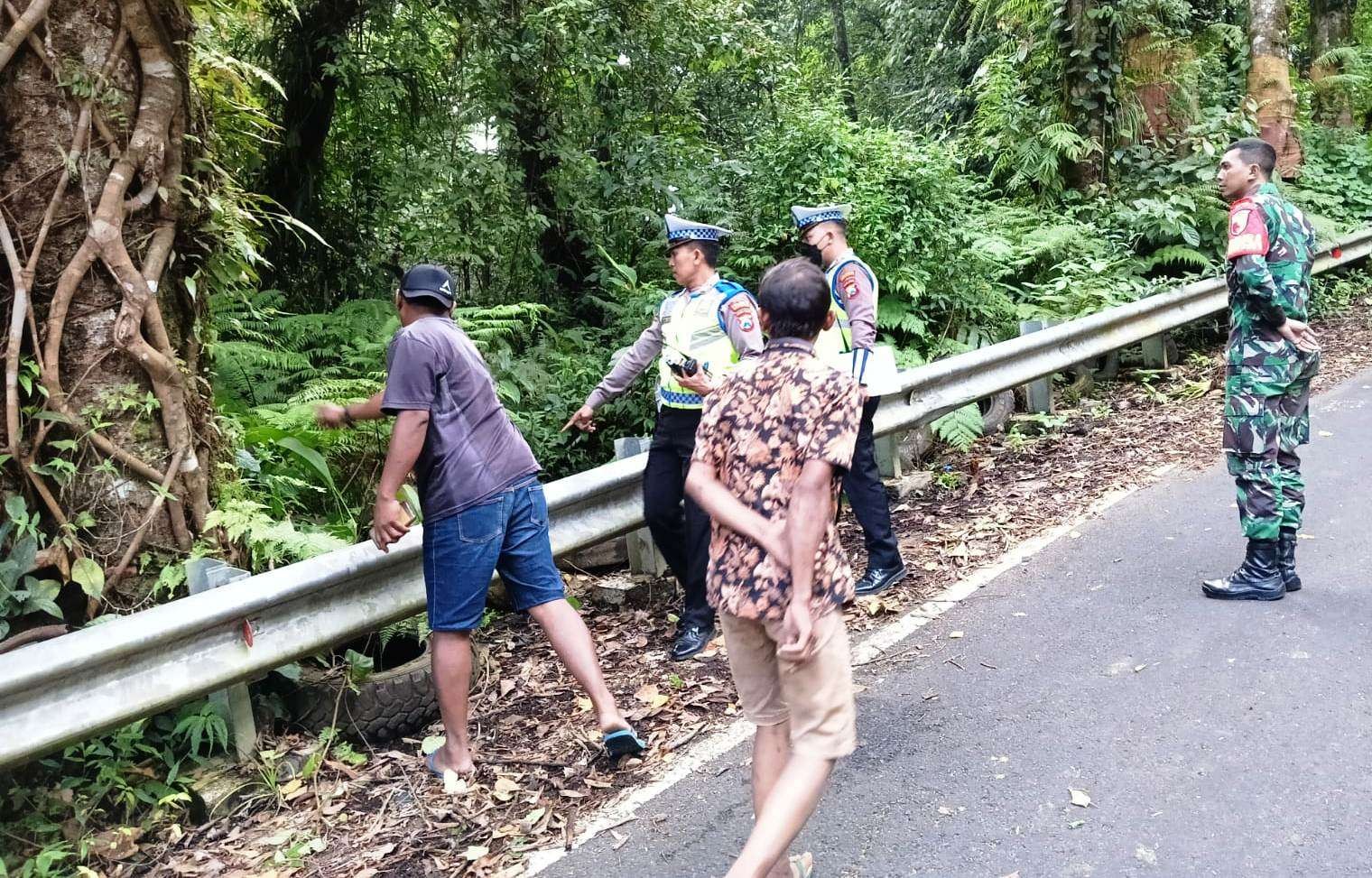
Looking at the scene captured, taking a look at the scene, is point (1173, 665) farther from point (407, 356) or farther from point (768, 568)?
point (407, 356)

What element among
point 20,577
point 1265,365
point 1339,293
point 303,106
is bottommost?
point 1339,293

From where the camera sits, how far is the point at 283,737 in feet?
14.0

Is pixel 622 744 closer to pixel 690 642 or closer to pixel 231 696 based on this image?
pixel 690 642

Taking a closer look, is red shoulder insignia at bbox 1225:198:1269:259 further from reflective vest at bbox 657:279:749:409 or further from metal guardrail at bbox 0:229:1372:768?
metal guardrail at bbox 0:229:1372:768

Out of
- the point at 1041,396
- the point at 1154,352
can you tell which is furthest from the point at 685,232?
the point at 1154,352

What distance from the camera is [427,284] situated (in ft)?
13.5

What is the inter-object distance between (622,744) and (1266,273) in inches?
140

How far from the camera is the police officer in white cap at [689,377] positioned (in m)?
5.00

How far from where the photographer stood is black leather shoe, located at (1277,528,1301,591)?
5.07 m

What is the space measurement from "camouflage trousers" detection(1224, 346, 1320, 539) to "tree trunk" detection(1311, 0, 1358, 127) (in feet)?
46.9

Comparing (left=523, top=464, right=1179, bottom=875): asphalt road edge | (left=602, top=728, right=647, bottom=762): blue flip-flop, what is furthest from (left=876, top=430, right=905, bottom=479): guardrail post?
(left=602, top=728, right=647, bottom=762): blue flip-flop

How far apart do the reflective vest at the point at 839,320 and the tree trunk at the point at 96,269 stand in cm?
296

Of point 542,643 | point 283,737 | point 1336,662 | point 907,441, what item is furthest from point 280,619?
point 907,441

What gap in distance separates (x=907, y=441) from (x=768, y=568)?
466 centimetres
